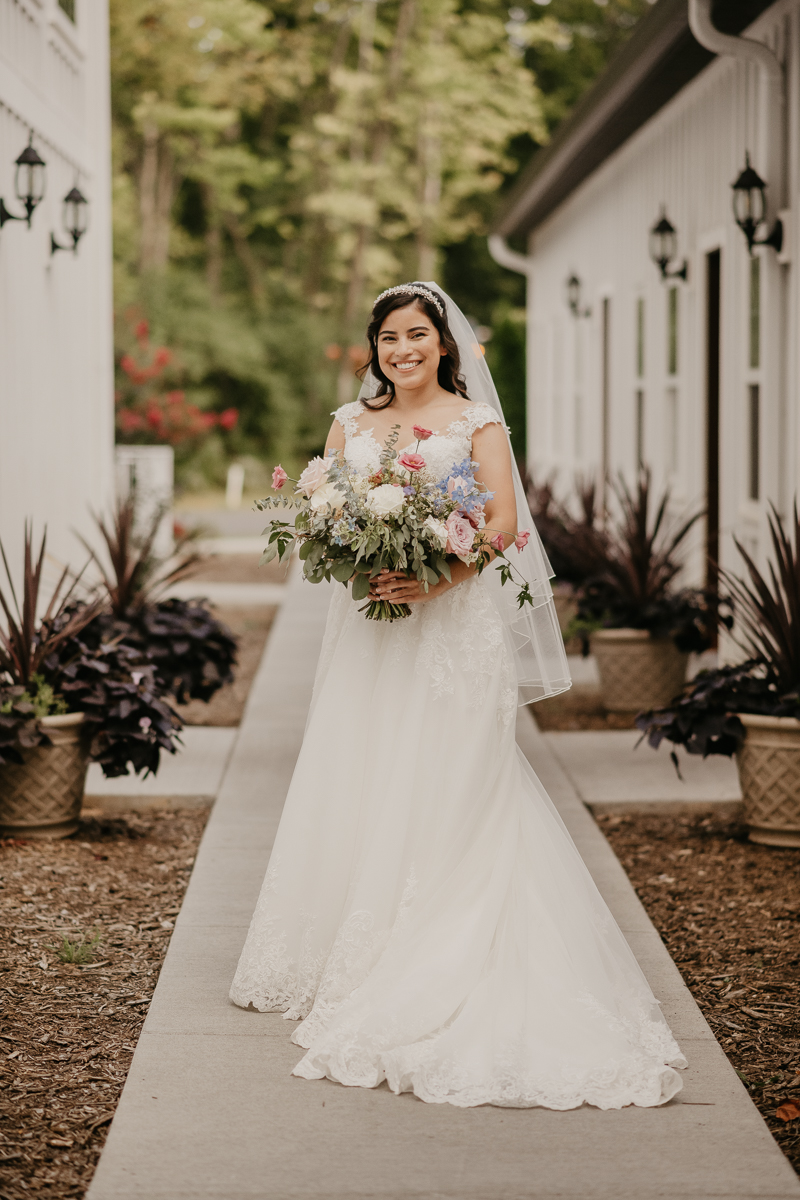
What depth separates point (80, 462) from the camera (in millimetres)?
10844

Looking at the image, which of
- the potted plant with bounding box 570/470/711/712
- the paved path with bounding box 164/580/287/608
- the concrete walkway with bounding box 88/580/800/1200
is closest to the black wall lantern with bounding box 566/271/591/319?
the paved path with bounding box 164/580/287/608

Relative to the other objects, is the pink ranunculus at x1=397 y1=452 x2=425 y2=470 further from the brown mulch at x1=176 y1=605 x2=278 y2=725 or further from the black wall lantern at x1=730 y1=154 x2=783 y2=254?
the black wall lantern at x1=730 y1=154 x2=783 y2=254

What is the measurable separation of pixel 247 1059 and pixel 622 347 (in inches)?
416

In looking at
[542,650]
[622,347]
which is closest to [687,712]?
[542,650]

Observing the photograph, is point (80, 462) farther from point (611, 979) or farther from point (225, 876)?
point (611, 979)

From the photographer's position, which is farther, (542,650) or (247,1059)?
(542,650)

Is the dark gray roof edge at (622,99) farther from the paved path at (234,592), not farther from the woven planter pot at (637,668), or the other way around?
the paved path at (234,592)

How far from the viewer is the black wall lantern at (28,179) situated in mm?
7691

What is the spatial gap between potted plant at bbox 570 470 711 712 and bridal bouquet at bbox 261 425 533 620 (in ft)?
14.6

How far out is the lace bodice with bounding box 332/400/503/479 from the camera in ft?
13.6

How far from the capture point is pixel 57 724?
226 inches

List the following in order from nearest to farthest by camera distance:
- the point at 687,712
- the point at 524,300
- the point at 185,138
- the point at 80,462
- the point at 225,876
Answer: the point at 225,876, the point at 687,712, the point at 80,462, the point at 185,138, the point at 524,300

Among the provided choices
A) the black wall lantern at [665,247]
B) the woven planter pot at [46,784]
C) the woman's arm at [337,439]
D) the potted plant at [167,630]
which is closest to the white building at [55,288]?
the potted plant at [167,630]

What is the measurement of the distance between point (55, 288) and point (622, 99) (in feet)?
14.2
